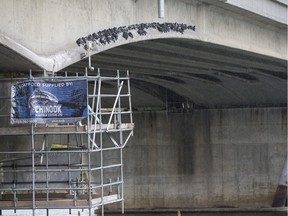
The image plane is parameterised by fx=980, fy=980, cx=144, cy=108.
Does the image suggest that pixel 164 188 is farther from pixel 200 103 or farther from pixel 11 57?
→ pixel 11 57

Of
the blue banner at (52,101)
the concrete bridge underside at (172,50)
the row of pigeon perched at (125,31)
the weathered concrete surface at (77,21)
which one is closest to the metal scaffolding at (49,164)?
the blue banner at (52,101)

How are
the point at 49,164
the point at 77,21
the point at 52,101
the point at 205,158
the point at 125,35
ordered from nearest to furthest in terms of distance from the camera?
the point at 52,101 → the point at 49,164 → the point at 77,21 → the point at 125,35 → the point at 205,158

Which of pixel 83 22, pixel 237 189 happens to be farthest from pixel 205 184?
pixel 83 22

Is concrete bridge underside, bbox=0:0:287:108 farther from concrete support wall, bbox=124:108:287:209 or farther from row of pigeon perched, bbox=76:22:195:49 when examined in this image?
concrete support wall, bbox=124:108:287:209

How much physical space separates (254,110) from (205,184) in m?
4.98

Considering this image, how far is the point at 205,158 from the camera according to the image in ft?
180

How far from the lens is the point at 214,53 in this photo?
1426 inches

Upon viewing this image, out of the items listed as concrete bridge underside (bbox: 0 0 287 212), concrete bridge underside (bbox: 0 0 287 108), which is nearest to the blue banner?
concrete bridge underside (bbox: 0 0 287 108)

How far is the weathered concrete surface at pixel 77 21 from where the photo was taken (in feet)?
64.8

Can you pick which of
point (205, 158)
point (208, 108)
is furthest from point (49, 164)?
point (208, 108)

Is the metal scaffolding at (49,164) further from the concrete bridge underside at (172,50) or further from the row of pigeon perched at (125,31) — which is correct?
the row of pigeon perched at (125,31)

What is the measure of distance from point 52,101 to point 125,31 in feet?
17.4

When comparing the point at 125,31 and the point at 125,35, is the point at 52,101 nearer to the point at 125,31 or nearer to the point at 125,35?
the point at 125,35

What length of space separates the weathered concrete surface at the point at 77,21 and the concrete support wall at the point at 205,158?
21.6 m
